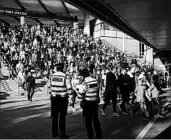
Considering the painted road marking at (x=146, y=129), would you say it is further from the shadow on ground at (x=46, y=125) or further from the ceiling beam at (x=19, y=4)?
the ceiling beam at (x=19, y=4)

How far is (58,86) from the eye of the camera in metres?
6.54

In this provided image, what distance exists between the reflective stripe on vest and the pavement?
1115 mm

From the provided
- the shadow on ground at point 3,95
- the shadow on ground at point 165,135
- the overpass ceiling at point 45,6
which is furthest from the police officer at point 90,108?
the overpass ceiling at point 45,6

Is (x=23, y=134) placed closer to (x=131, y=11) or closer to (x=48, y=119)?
(x=48, y=119)

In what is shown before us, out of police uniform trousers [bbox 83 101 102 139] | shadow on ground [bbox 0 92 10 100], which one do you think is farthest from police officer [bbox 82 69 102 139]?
shadow on ground [bbox 0 92 10 100]

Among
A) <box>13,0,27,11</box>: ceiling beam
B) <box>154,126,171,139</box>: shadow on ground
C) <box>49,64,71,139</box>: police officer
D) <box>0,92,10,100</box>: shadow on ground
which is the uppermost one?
<box>13,0,27,11</box>: ceiling beam

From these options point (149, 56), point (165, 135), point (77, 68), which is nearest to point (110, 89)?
point (165, 135)

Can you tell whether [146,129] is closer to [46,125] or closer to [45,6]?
[46,125]

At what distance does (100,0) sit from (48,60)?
12595 mm

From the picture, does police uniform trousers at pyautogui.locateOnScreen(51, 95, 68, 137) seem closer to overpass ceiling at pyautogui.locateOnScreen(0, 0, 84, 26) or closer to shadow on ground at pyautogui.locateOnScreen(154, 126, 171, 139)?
shadow on ground at pyautogui.locateOnScreen(154, 126, 171, 139)

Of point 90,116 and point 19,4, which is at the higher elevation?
point 19,4

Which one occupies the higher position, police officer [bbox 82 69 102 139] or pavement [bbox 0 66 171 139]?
police officer [bbox 82 69 102 139]

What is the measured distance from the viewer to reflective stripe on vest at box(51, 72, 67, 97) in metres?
6.51

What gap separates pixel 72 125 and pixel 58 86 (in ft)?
6.47
